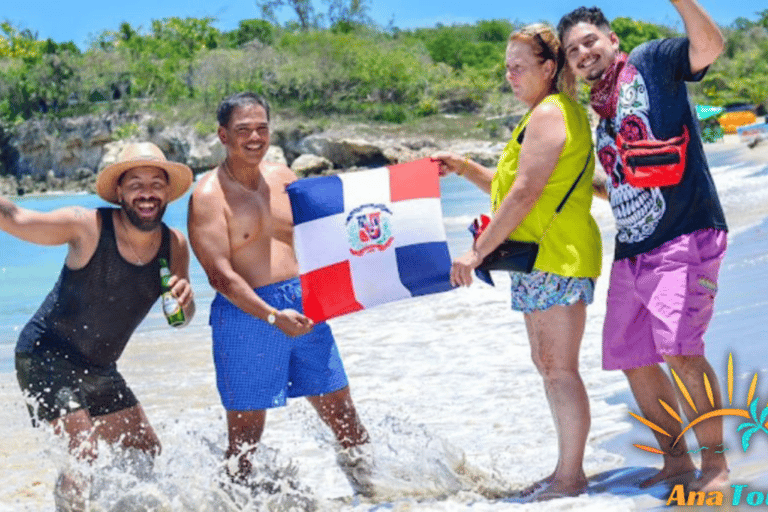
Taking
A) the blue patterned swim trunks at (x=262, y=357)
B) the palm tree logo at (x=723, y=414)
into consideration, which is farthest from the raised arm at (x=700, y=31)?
the blue patterned swim trunks at (x=262, y=357)

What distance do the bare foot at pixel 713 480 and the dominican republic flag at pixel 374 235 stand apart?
1.36 meters

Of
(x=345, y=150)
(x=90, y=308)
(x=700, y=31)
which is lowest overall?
(x=90, y=308)

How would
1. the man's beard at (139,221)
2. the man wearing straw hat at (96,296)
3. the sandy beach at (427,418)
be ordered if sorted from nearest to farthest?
the man wearing straw hat at (96,296) → the man's beard at (139,221) → the sandy beach at (427,418)

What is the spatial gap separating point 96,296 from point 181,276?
0.41 m

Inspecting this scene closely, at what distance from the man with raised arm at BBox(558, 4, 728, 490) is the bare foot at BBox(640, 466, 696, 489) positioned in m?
0.24

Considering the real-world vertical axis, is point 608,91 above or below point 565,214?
above

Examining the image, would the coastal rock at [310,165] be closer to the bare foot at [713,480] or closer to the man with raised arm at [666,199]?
the man with raised arm at [666,199]

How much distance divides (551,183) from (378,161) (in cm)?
4602

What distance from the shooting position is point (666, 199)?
3658 millimetres

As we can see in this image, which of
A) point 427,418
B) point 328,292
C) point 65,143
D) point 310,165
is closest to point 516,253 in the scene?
point 328,292

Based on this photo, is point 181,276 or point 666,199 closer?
point 666,199

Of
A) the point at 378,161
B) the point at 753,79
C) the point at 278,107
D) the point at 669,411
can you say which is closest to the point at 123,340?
the point at 669,411

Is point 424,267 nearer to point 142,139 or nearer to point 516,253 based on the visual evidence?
point 516,253

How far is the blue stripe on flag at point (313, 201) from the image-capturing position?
4387 mm
